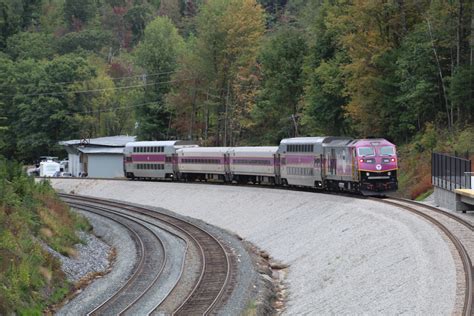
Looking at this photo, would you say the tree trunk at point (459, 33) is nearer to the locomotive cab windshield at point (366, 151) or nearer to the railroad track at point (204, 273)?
the locomotive cab windshield at point (366, 151)

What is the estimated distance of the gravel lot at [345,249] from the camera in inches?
842

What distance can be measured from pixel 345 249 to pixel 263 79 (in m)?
53.1

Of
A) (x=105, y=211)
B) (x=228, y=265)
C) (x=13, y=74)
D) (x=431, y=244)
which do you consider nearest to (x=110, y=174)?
(x=13, y=74)

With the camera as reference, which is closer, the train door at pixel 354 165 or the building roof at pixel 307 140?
the train door at pixel 354 165

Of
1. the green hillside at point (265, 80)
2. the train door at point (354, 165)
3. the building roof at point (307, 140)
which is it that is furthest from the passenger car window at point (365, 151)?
the green hillside at point (265, 80)

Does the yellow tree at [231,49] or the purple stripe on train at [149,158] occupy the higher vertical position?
the yellow tree at [231,49]

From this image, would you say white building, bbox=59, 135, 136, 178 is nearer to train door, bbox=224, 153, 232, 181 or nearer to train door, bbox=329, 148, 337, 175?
train door, bbox=224, 153, 232, 181

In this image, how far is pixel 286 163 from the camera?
53281 millimetres

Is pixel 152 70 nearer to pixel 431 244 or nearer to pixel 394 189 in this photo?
pixel 394 189

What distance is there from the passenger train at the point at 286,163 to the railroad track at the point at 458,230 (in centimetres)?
363

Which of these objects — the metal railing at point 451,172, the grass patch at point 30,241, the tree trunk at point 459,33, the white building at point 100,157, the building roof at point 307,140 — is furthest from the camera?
the white building at point 100,157

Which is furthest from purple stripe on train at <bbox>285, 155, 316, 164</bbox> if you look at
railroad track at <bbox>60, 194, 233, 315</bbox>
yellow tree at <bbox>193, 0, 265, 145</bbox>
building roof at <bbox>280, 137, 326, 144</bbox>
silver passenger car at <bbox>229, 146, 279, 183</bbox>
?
yellow tree at <bbox>193, 0, 265, 145</bbox>

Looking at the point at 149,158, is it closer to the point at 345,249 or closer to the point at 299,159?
the point at 299,159

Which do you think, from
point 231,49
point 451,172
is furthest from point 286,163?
point 231,49
